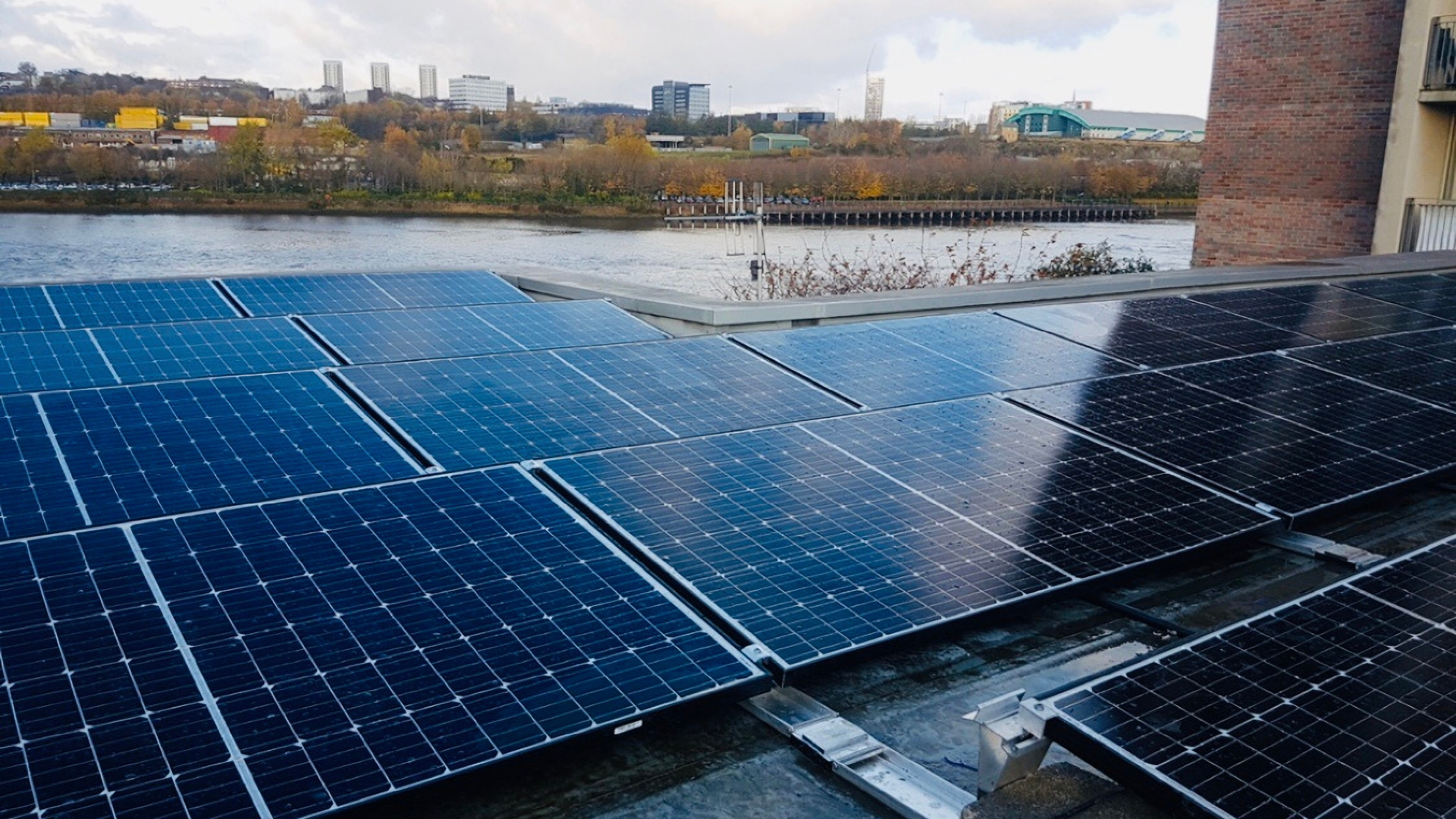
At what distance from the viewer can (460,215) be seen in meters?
90.8

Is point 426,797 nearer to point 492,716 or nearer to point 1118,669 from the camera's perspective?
point 492,716

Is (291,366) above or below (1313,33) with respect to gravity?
below

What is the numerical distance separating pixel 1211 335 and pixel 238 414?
8.91 metres

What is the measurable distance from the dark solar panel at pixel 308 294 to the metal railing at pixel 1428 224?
921 inches

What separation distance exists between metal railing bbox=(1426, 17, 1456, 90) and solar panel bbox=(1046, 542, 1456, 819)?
24481mm

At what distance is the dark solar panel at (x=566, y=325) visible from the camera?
33.0 ft

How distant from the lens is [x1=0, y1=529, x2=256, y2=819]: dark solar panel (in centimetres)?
359

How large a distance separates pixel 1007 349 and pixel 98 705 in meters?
7.91

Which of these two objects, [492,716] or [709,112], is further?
[709,112]

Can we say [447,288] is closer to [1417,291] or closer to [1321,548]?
[1321,548]

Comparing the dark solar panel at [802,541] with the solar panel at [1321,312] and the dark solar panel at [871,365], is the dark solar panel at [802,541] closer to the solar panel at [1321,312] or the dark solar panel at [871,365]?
the dark solar panel at [871,365]

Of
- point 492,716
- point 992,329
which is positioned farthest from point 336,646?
point 992,329

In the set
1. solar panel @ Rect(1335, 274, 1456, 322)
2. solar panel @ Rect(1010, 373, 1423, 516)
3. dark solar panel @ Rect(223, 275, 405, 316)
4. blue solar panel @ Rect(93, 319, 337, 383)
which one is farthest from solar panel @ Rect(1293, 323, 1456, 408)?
dark solar panel @ Rect(223, 275, 405, 316)

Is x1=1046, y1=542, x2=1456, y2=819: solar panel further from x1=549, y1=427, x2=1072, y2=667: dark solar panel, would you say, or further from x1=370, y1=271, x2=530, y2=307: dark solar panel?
x1=370, y1=271, x2=530, y2=307: dark solar panel
